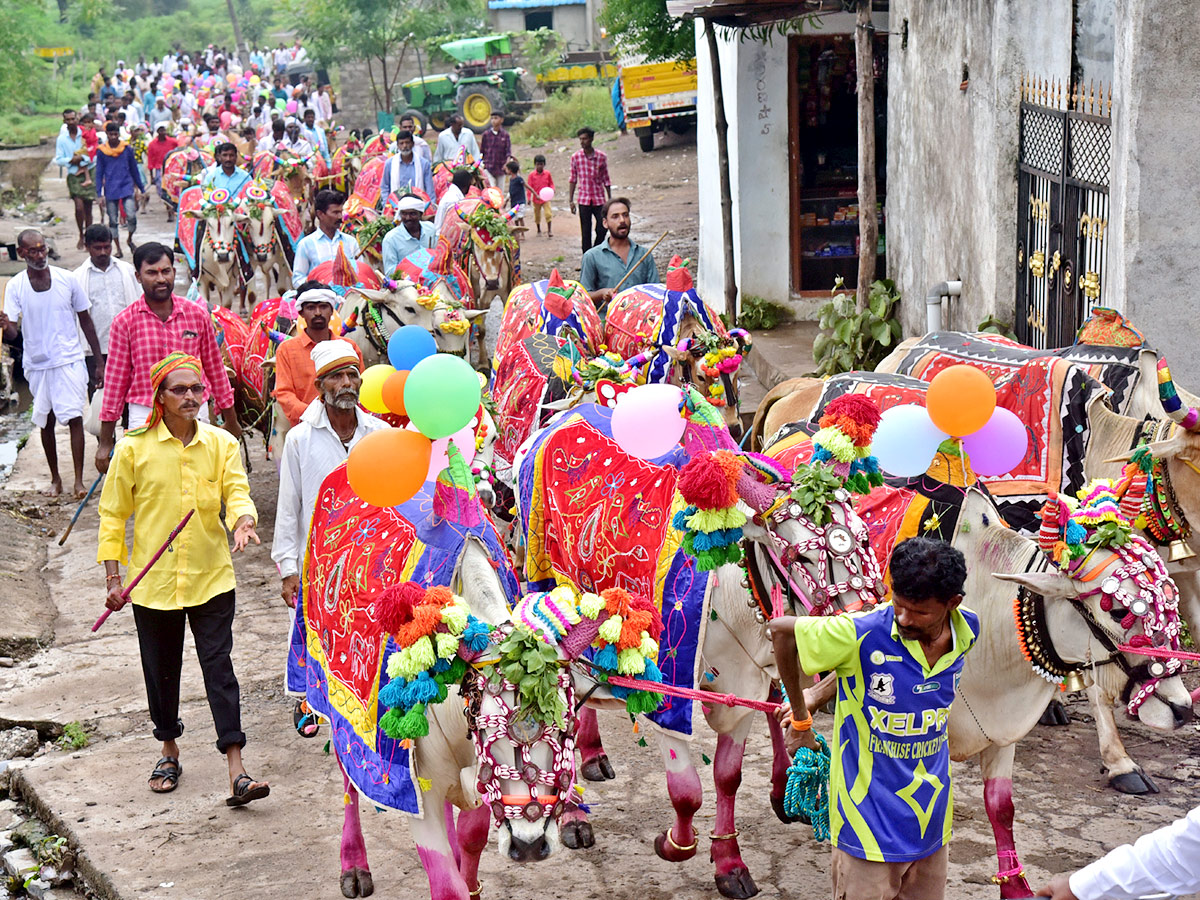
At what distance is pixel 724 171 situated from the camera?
14.6 metres

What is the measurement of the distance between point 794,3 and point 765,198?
258cm

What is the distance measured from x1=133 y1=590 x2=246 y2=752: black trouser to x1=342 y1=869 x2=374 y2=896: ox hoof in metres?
1.15

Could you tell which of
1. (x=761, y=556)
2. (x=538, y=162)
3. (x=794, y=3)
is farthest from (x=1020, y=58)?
(x=538, y=162)

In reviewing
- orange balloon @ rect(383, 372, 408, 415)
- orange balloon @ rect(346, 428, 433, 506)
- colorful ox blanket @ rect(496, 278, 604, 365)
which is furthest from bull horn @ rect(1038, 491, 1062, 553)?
colorful ox blanket @ rect(496, 278, 604, 365)

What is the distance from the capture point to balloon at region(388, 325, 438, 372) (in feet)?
19.2

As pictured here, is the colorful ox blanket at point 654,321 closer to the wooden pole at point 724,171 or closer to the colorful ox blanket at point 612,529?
the colorful ox blanket at point 612,529

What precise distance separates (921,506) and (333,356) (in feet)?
8.73

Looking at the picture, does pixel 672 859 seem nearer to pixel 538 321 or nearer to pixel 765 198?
pixel 538 321

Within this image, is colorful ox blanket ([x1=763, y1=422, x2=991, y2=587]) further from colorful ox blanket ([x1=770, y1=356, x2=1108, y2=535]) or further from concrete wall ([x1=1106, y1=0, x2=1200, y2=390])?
concrete wall ([x1=1106, y1=0, x2=1200, y2=390])

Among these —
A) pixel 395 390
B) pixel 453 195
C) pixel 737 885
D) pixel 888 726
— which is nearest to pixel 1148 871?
pixel 888 726

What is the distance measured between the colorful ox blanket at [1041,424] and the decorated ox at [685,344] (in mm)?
1359

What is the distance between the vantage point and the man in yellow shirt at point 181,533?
6.35 metres

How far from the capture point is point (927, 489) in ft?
19.0

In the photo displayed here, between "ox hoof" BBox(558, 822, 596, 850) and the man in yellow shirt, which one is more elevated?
the man in yellow shirt
